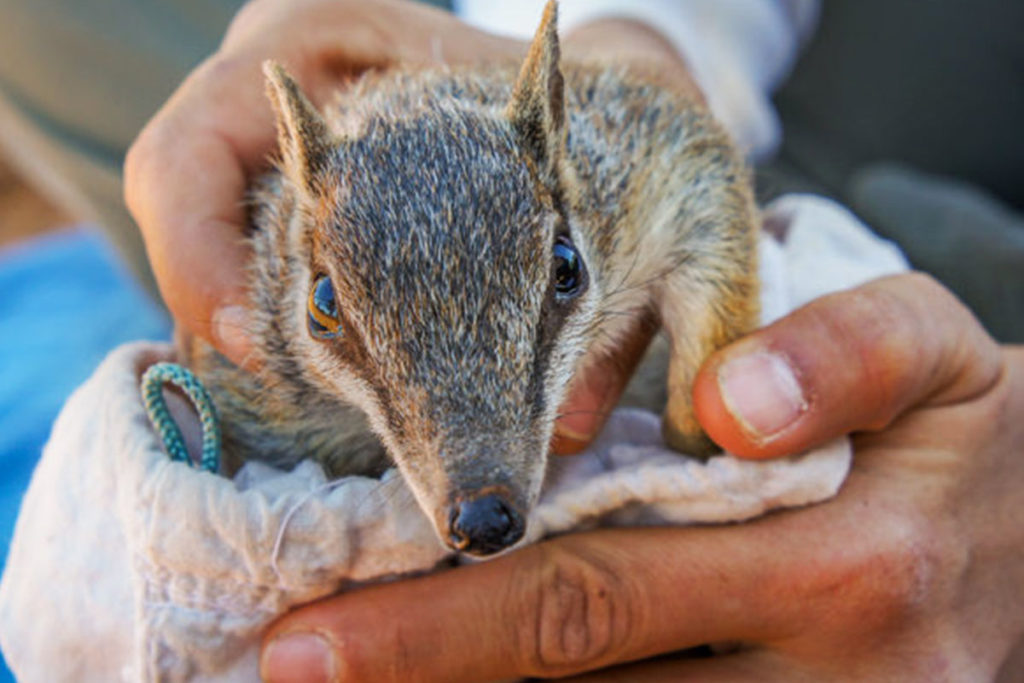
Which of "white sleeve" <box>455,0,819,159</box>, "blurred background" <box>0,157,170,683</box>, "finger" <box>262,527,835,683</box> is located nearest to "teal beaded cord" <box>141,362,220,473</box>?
"finger" <box>262,527,835,683</box>

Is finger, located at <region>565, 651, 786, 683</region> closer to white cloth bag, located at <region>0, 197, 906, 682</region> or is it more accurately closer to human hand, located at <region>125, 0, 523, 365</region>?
white cloth bag, located at <region>0, 197, 906, 682</region>

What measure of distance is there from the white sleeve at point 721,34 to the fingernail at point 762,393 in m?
1.79

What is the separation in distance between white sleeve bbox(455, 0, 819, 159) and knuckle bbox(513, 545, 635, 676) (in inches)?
84.9

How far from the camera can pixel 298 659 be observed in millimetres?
1812

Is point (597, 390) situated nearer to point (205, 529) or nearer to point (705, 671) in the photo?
point (705, 671)

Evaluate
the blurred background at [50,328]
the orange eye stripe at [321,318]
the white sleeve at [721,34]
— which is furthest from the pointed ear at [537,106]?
the blurred background at [50,328]

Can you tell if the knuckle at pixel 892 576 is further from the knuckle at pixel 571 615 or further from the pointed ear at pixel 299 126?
the pointed ear at pixel 299 126

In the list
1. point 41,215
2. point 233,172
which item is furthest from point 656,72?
point 41,215

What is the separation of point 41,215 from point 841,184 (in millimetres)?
6116

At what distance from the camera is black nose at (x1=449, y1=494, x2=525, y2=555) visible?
4.48 feet

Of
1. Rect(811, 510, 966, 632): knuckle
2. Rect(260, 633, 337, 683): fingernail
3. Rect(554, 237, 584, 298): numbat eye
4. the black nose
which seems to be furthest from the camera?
Rect(811, 510, 966, 632): knuckle

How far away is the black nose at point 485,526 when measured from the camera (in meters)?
1.37

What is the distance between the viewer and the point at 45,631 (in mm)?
1810

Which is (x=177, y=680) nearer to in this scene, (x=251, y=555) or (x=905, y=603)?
(x=251, y=555)
